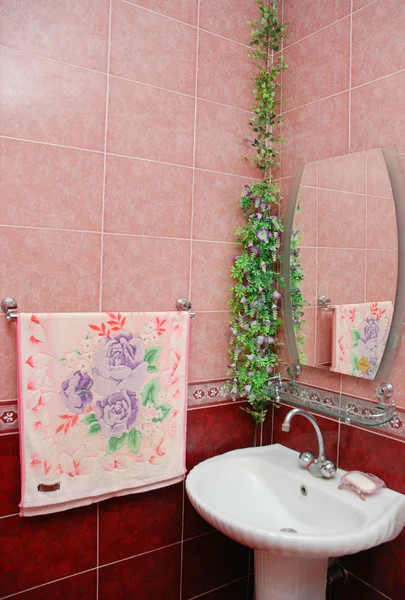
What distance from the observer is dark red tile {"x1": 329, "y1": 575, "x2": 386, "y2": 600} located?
1.42 m

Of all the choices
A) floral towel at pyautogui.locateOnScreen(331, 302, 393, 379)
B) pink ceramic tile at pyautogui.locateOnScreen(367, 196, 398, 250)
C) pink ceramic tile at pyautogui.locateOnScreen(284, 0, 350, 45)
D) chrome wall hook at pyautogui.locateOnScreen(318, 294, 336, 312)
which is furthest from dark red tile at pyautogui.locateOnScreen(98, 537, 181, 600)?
pink ceramic tile at pyautogui.locateOnScreen(284, 0, 350, 45)

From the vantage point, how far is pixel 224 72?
5.44 ft

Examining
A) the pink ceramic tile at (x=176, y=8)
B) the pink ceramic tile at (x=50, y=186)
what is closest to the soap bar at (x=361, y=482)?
the pink ceramic tile at (x=50, y=186)

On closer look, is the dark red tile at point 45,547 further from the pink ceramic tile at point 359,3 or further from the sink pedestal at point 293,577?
the pink ceramic tile at point 359,3

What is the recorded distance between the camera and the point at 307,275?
1.62 meters

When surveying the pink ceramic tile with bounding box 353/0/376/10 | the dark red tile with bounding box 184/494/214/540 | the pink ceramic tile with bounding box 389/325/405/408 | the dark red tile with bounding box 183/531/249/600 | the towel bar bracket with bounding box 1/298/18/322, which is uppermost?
the pink ceramic tile with bounding box 353/0/376/10

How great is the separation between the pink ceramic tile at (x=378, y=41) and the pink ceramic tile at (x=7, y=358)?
130 cm

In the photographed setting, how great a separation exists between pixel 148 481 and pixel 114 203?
924 mm

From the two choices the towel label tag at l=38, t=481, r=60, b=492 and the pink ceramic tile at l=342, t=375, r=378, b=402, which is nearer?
the towel label tag at l=38, t=481, r=60, b=492

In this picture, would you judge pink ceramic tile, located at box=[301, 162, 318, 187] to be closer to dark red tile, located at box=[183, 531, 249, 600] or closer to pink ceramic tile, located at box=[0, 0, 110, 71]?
pink ceramic tile, located at box=[0, 0, 110, 71]

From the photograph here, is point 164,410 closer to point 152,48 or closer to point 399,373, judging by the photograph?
point 399,373

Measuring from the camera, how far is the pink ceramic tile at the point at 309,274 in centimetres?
159

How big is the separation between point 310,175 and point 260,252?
33cm

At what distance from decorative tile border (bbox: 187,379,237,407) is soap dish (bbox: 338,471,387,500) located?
49cm
